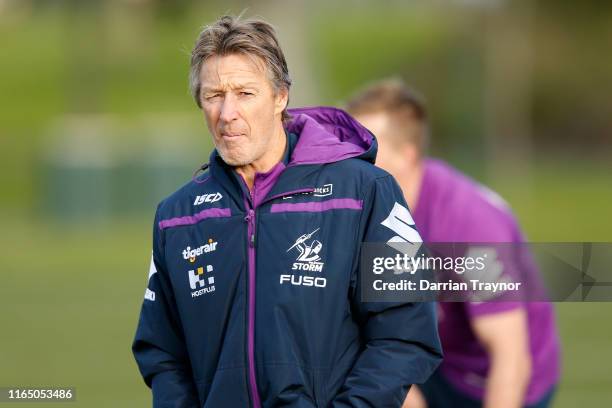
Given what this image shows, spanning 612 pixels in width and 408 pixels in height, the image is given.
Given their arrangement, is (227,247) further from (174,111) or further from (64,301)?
(174,111)

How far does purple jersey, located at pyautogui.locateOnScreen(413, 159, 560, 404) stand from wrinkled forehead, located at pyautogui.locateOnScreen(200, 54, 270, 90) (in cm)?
165

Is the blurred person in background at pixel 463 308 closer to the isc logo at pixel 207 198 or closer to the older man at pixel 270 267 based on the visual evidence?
the older man at pixel 270 267

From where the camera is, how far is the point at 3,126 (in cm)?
3756

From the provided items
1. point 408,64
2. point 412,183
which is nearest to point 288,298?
point 412,183

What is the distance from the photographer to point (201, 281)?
3.59 meters

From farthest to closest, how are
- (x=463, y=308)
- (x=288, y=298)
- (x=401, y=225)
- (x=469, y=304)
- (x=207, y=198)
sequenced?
1. (x=463, y=308)
2. (x=469, y=304)
3. (x=207, y=198)
4. (x=401, y=225)
5. (x=288, y=298)

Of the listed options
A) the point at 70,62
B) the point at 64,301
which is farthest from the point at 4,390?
the point at 70,62

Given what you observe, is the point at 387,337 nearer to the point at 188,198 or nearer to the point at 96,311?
the point at 188,198

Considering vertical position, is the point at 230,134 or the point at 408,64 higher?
the point at 408,64

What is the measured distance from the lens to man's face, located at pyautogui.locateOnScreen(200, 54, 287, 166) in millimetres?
3543

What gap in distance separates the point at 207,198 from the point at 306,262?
41 centimetres

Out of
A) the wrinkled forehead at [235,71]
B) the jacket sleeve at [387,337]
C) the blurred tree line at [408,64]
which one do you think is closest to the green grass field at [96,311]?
the jacket sleeve at [387,337]

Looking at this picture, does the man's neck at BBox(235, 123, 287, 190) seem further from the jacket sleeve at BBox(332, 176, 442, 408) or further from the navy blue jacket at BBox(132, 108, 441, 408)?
the jacket sleeve at BBox(332, 176, 442, 408)

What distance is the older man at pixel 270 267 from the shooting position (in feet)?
11.3
